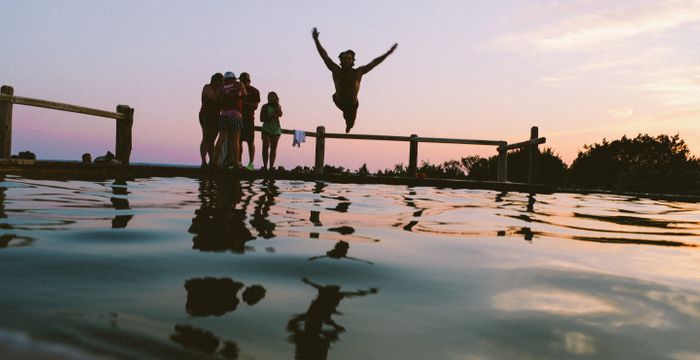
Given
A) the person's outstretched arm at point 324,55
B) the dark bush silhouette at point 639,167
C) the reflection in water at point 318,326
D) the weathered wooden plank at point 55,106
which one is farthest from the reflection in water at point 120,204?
the dark bush silhouette at point 639,167

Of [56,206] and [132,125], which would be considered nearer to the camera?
[56,206]

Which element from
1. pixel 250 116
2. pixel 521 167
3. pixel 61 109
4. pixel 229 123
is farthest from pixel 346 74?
pixel 521 167

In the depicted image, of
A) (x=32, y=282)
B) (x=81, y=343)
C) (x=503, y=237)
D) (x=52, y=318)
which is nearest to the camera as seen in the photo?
(x=81, y=343)

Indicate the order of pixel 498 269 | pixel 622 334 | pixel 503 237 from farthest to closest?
pixel 503 237
pixel 498 269
pixel 622 334

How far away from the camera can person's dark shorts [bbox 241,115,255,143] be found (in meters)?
11.0

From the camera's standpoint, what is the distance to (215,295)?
1.68 meters

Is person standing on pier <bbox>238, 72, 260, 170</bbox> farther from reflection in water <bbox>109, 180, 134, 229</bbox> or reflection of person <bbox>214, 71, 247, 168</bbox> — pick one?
reflection in water <bbox>109, 180, 134, 229</bbox>

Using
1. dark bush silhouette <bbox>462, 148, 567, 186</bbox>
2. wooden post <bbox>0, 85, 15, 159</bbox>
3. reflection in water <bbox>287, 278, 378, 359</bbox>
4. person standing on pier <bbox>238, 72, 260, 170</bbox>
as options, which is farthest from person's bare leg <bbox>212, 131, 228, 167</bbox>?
dark bush silhouette <bbox>462, 148, 567, 186</bbox>

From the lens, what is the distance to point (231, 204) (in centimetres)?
447

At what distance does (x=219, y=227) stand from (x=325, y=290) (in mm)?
1445

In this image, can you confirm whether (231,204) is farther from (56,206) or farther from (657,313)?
(657,313)

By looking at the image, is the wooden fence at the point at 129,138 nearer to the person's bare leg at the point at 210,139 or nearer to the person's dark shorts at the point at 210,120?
the person's bare leg at the point at 210,139

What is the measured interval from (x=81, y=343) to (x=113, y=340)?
64 mm

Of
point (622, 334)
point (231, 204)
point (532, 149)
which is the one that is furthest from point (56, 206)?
point (532, 149)
